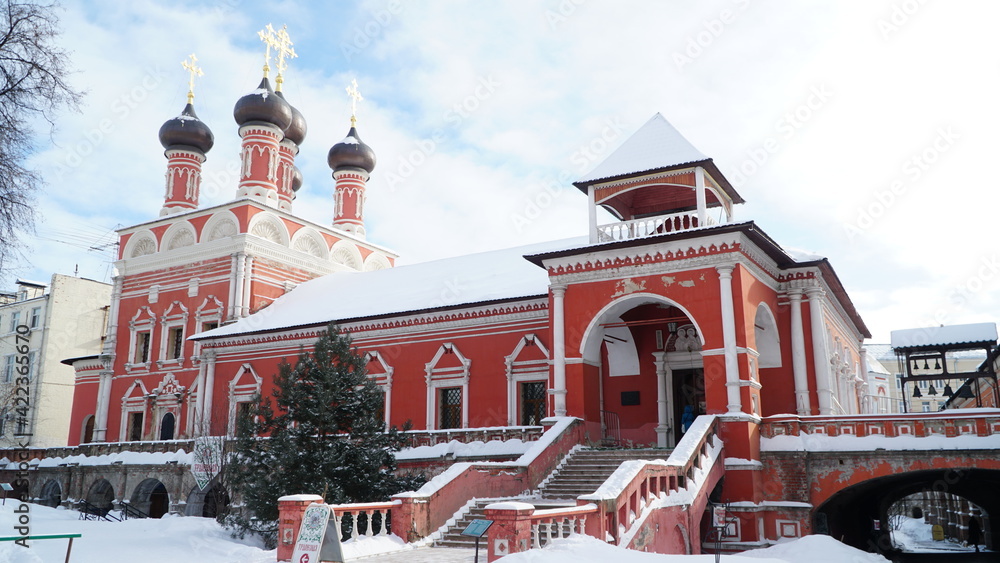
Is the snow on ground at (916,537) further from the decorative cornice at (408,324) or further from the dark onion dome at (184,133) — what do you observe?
the dark onion dome at (184,133)

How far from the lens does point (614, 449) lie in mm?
16500

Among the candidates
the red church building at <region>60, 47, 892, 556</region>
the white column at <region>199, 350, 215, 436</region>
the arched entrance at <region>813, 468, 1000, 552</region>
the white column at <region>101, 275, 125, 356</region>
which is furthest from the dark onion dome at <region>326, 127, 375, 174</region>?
the arched entrance at <region>813, 468, 1000, 552</region>

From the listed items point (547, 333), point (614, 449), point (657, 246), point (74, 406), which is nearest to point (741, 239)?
point (657, 246)

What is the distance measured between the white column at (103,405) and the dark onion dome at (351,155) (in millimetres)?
13034

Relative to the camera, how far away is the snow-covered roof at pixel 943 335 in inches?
864

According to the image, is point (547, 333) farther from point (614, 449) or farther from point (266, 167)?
point (266, 167)

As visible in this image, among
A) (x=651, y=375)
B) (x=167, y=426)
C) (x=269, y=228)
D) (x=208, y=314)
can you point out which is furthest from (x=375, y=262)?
(x=651, y=375)

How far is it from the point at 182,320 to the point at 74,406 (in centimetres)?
768

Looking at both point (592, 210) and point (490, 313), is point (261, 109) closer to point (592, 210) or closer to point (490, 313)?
point (490, 313)

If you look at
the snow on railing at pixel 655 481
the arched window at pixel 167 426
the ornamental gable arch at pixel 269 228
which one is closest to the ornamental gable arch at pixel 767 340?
the snow on railing at pixel 655 481

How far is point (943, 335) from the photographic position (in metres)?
22.5

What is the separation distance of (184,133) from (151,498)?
49.8 feet

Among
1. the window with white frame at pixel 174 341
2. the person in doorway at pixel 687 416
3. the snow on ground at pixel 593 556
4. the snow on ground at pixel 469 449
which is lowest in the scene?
the snow on ground at pixel 593 556

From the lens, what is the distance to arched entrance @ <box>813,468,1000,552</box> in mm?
15227
